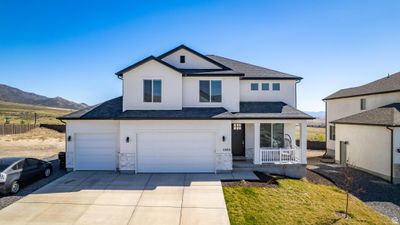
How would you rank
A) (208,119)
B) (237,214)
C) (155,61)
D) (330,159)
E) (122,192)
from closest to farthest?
(237,214) < (122,192) < (208,119) < (155,61) < (330,159)

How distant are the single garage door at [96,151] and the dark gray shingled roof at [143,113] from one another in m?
→ 1.15

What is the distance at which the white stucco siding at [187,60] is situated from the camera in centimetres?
1554

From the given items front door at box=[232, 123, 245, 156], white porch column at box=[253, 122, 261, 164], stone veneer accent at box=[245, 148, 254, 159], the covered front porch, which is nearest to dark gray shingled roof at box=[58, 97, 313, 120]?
the covered front porch

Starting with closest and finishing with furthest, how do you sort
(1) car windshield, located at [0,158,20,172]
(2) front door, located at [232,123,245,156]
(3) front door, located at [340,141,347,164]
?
(1) car windshield, located at [0,158,20,172] → (2) front door, located at [232,123,245,156] → (3) front door, located at [340,141,347,164]

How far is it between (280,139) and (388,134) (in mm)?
6271

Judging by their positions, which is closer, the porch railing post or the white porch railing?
the porch railing post

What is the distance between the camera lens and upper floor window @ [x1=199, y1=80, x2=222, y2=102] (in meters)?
14.6

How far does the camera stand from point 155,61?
546 inches

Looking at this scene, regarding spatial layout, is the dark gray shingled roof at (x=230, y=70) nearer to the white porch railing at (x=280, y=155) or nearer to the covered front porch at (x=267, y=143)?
the covered front porch at (x=267, y=143)

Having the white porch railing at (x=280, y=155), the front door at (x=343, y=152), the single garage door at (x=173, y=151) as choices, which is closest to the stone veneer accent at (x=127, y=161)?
the single garage door at (x=173, y=151)

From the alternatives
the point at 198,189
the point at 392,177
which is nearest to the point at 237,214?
the point at 198,189

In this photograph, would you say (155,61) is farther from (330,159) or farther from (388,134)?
(330,159)

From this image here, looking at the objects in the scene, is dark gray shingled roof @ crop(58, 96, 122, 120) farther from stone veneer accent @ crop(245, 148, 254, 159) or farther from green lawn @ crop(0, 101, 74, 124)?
green lawn @ crop(0, 101, 74, 124)

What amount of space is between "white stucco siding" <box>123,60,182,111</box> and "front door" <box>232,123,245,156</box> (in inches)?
160
